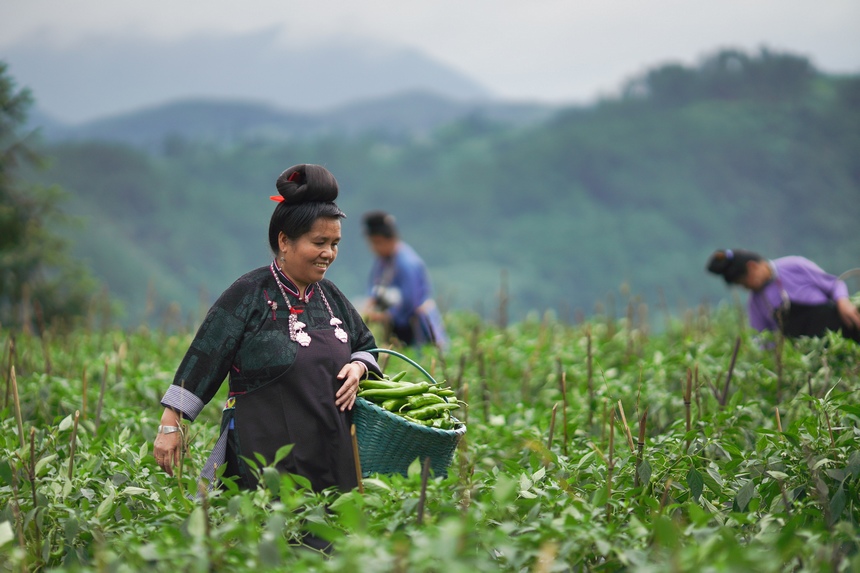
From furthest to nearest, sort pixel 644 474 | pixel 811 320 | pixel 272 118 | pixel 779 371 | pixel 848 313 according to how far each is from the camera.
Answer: pixel 272 118, pixel 811 320, pixel 848 313, pixel 779 371, pixel 644 474

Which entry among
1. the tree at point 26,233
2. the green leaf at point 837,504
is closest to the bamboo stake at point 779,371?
the green leaf at point 837,504

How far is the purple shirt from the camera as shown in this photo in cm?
505

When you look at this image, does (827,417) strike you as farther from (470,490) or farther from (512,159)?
(512,159)

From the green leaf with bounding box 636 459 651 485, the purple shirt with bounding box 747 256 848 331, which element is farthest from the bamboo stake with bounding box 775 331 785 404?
the green leaf with bounding box 636 459 651 485

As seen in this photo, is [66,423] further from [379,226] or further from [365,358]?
[379,226]

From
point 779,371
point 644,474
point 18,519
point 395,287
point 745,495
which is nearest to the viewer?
point 18,519

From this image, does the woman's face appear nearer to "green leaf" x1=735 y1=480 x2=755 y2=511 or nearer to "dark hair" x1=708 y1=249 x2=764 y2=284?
"green leaf" x1=735 y1=480 x2=755 y2=511

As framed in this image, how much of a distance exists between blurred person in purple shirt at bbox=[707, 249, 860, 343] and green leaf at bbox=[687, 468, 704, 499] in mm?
2456

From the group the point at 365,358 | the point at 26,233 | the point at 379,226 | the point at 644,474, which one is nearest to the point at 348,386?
the point at 365,358

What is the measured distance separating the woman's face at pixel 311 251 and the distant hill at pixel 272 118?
48.7 meters

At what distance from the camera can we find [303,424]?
265cm

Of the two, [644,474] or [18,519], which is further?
[644,474]

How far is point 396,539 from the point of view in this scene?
1985mm

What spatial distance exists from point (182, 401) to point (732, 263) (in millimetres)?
3623
